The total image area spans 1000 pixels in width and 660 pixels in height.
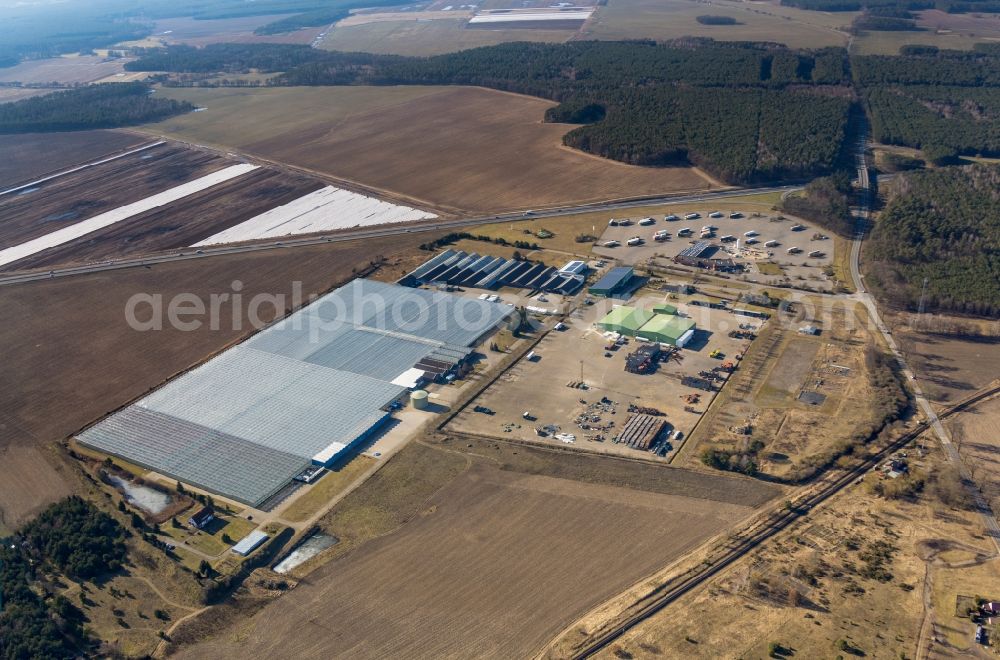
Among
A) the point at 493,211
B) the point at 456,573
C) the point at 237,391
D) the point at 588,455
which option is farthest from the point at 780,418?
the point at 493,211

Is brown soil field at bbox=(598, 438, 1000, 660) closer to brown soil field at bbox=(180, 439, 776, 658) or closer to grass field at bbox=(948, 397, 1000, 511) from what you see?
grass field at bbox=(948, 397, 1000, 511)

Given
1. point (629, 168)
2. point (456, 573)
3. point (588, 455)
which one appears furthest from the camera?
point (629, 168)

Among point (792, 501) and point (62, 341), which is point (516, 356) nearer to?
point (792, 501)

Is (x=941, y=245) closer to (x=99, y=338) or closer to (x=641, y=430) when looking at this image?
(x=641, y=430)

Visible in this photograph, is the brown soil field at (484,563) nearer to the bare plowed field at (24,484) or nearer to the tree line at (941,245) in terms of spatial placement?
the bare plowed field at (24,484)

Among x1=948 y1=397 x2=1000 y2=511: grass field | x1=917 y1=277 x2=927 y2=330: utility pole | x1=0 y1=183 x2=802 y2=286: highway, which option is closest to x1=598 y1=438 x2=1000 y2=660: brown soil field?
x1=948 y1=397 x2=1000 y2=511: grass field

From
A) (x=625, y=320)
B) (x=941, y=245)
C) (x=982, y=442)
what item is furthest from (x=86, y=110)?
(x=982, y=442)
